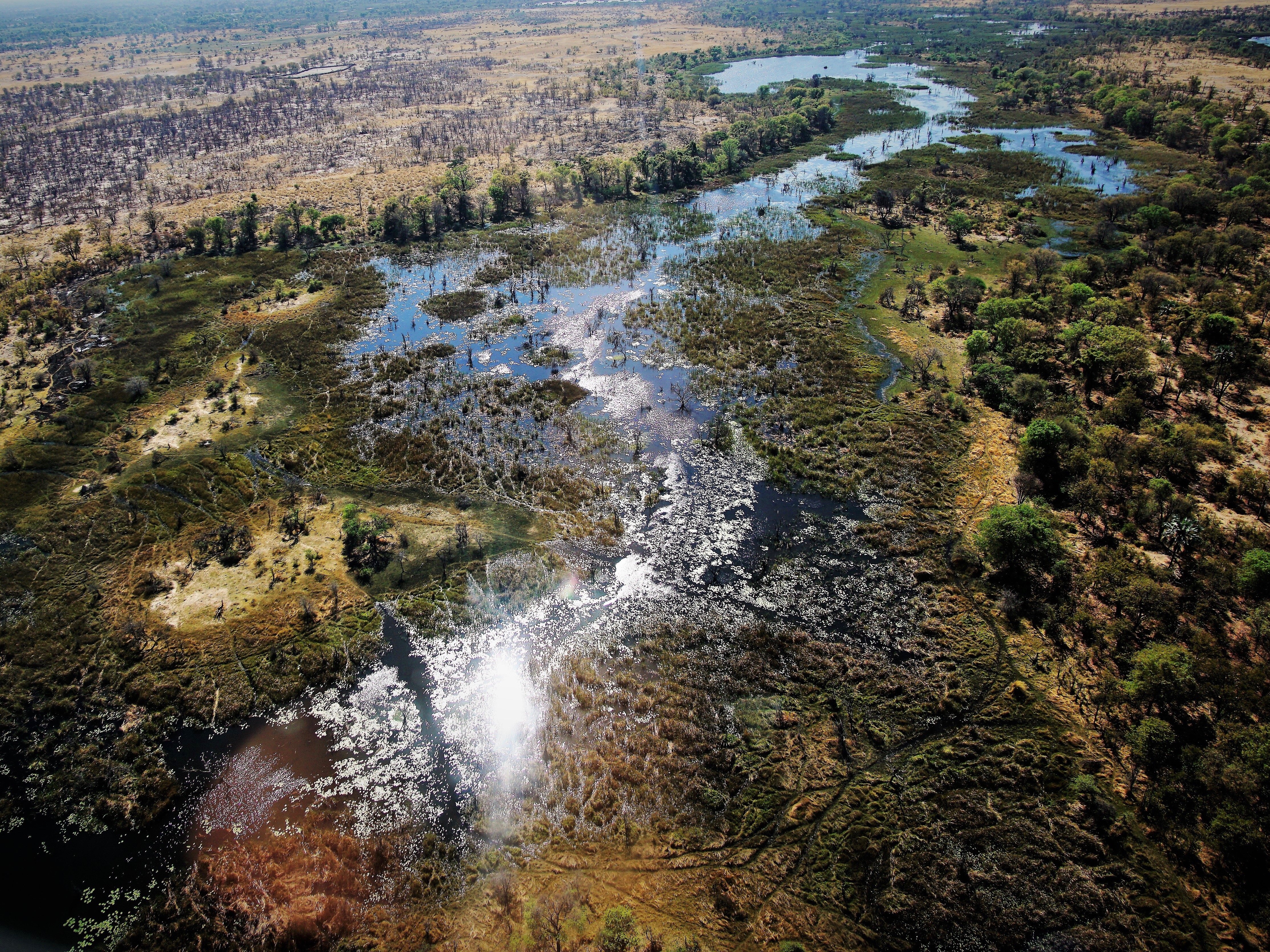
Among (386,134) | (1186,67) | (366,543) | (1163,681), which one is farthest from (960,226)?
(1186,67)

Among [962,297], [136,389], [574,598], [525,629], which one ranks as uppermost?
[136,389]

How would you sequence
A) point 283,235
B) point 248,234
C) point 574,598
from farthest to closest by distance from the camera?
point 283,235
point 248,234
point 574,598

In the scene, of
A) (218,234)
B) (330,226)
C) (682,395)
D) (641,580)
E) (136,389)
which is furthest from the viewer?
(330,226)

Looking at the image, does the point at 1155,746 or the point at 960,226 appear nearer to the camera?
the point at 1155,746

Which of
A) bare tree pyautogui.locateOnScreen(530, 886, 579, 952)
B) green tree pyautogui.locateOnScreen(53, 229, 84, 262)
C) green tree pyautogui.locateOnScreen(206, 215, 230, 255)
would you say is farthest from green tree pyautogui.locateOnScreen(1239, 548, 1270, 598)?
green tree pyautogui.locateOnScreen(53, 229, 84, 262)

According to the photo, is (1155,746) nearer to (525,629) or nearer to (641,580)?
(641,580)

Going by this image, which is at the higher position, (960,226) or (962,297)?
(960,226)

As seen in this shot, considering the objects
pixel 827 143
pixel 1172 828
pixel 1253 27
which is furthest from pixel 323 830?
pixel 1253 27
